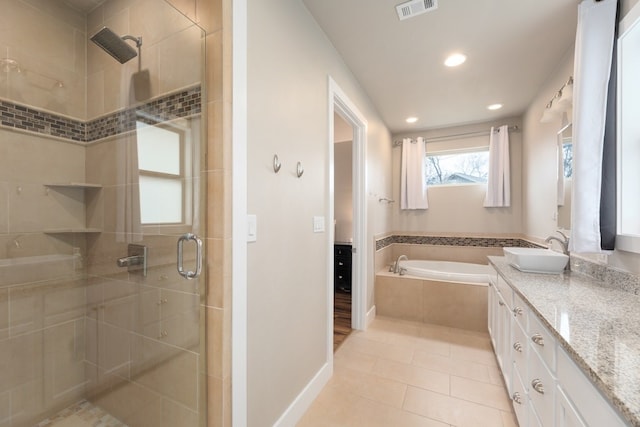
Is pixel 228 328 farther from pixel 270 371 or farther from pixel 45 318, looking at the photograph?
pixel 45 318

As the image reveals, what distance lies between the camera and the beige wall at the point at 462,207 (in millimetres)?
3650

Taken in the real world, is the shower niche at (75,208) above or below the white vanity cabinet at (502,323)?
above

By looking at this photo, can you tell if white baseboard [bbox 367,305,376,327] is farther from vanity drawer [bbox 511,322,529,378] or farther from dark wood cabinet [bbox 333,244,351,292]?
vanity drawer [bbox 511,322,529,378]

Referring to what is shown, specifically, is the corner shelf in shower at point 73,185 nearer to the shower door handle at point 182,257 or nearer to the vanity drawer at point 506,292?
the shower door handle at point 182,257

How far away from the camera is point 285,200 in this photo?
1532mm

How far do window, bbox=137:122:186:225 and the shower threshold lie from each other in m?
1.07

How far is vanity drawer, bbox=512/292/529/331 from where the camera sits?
1.36m

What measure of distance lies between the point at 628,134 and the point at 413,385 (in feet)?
6.53

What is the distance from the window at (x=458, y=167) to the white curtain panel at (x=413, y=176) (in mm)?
204

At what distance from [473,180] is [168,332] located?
4.10 m

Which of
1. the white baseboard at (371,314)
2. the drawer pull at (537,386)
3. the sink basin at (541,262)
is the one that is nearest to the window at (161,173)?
the drawer pull at (537,386)

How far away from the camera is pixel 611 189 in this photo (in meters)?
1.49

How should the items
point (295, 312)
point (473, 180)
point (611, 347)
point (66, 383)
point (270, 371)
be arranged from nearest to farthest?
point (611, 347) < point (270, 371) < point (66, 383) < point (295, 312) < point (473, 180)

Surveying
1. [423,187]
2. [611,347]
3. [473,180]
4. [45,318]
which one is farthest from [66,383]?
[473,180]
